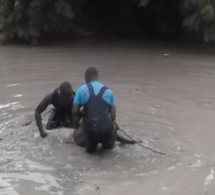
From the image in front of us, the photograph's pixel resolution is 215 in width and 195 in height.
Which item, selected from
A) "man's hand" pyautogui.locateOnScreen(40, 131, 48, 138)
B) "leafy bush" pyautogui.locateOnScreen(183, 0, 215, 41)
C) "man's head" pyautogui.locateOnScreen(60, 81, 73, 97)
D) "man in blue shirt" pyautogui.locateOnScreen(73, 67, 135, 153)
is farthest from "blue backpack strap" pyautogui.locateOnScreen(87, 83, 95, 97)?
"leafy bush" pyautogui.locateOnScreen(183, 0, 215, 41)

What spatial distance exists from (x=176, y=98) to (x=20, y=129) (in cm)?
376

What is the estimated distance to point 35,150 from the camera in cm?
827

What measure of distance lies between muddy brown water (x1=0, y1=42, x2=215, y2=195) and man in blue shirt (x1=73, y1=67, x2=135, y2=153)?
0.92 ft

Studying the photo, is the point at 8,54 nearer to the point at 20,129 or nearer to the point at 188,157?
the point at 20,129

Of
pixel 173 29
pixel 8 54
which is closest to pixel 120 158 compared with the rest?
pixel 8 54

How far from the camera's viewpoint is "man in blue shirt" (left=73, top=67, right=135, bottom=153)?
7.88 meters

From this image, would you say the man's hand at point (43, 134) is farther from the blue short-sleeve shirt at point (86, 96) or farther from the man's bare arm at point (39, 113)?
the blue short-sleeve shirt at point (86, 96)

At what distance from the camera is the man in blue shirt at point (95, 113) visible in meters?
7.88

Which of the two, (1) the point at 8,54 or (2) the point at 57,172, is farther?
(1) the point at 8,54

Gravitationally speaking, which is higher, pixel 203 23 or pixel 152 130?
pixel 203 23

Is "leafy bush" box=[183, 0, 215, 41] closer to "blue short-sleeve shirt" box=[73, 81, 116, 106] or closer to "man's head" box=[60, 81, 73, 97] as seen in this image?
"man's head" box=[60, 81, 73, 97]

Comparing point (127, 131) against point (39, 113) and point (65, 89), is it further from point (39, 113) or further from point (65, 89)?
point (39, 113)

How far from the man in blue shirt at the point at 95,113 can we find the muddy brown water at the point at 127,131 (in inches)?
11.0

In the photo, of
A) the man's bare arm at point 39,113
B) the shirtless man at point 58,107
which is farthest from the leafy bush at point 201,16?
the man's bare arm at point 39,113
